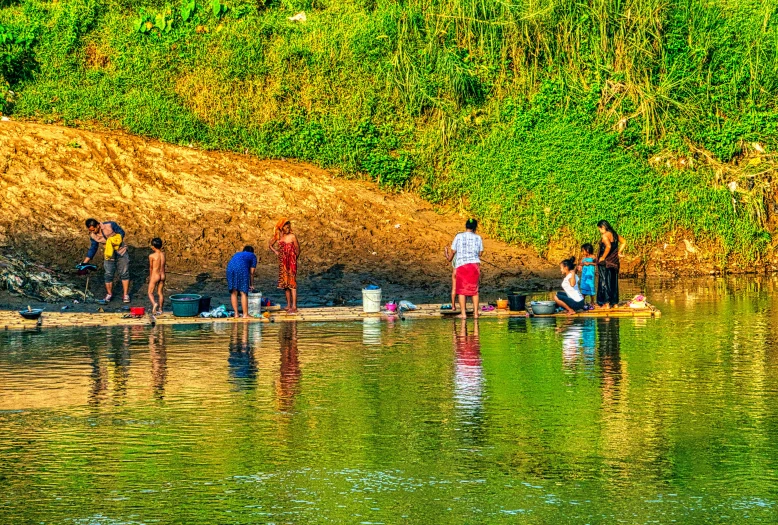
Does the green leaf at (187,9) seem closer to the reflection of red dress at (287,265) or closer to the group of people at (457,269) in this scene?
the group of people at (457,269)

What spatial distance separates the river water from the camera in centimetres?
836

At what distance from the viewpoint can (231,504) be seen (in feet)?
27.5

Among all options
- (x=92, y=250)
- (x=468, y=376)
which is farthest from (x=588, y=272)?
(x=92, y=250)

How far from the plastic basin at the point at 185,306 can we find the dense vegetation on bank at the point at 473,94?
394 inches

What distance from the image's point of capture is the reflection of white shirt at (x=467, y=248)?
20.3 meters

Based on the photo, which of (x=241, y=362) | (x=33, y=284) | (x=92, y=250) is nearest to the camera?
(x=241, y=362)

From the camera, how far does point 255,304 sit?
20.5m

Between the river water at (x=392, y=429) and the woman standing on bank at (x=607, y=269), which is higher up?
the woman standing on bank at (x=607, y=269)

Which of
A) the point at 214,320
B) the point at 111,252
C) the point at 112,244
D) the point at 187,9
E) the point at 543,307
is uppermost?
the point at 187,9

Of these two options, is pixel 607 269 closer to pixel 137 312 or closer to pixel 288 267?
pixel 288 267

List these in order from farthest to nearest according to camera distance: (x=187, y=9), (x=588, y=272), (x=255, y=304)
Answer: (x=187, y=9) → (x=588, y=272) → (x=255, y=304)

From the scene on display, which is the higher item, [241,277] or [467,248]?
[467,248]

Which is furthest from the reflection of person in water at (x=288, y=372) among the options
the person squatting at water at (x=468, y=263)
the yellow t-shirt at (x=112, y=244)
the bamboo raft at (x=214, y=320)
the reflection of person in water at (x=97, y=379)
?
the yellow t-shirt at (x=112, y=244)

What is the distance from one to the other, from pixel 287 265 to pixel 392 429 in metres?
10.8
